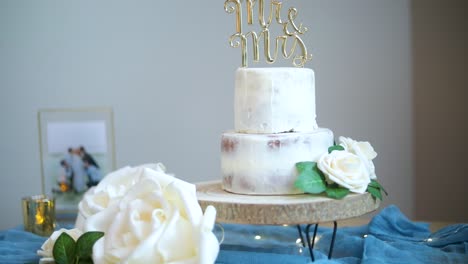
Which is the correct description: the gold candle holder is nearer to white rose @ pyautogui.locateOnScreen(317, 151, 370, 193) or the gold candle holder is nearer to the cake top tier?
the cake top tier

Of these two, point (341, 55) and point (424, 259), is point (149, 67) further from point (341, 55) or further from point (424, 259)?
point (424, 259)

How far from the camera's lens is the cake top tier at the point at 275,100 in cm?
128

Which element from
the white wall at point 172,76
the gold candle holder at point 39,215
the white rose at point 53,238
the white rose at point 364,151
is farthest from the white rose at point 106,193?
the white wall at point 172,76

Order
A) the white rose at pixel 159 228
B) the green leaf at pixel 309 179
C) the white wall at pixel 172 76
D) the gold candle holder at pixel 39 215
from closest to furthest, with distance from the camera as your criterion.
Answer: the white rose at pixel 159 228, the green leaf at pixel 309 179, the gold candle holder at pixel 39 215, the white wall at pixel 172 76

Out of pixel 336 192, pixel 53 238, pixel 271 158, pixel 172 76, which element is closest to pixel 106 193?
Answer: pixel 53 238

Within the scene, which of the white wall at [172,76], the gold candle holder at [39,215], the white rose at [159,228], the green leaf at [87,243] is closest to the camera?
the white rose at [159,228]

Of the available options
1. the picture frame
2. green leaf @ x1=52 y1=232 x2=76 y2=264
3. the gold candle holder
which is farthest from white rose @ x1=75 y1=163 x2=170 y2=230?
the picture frame

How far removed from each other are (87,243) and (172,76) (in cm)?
159

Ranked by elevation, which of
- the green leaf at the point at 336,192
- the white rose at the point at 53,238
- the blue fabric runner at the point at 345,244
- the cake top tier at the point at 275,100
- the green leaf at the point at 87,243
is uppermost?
the cake top tier at the point at 275,100

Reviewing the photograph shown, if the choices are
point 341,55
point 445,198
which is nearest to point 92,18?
point 341,55

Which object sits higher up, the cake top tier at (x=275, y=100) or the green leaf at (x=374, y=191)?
the cake top tier at (x=275, y=100)

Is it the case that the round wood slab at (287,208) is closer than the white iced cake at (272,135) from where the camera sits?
Yes

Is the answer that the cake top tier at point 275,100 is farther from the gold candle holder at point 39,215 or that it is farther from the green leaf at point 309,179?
the gold candle holder at point 39,215

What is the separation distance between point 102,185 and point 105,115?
1280 millimetres
